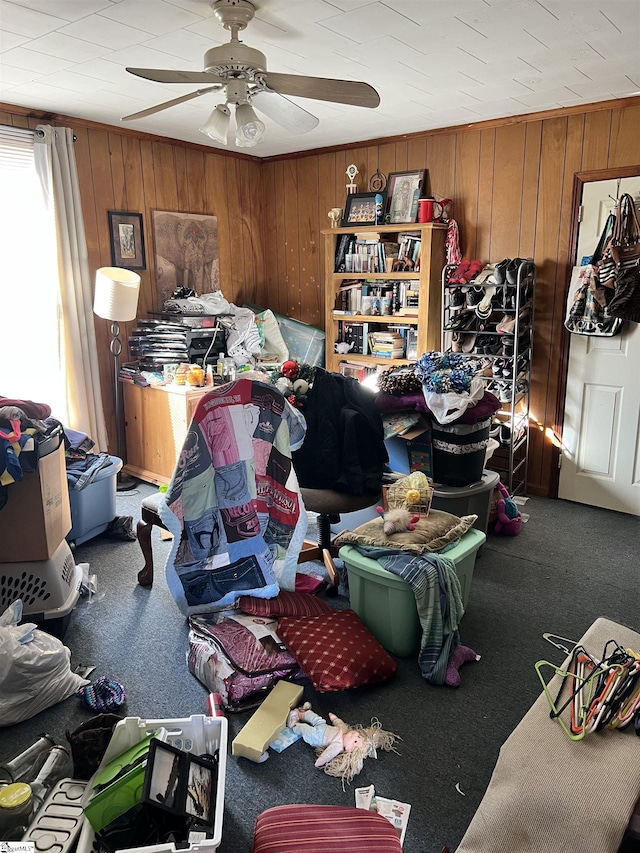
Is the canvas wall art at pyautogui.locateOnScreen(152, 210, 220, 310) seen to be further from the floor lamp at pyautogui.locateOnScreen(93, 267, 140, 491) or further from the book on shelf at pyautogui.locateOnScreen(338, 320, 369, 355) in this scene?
the book on shelf at pyautogui.locateOnScreen(338, 320, 369, 355)

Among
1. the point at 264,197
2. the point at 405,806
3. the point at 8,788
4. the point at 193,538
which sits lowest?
the point at 405,806

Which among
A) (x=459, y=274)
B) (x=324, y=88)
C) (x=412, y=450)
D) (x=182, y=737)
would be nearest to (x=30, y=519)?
(x=182, y=737)

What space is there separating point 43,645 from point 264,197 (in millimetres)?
4143

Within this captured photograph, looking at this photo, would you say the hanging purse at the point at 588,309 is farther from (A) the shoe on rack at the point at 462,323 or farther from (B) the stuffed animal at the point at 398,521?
(B) the stuffed animal at the point at 398,521

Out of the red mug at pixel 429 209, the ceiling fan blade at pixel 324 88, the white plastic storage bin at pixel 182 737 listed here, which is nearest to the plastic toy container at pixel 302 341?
the red mug at pixel 429 209

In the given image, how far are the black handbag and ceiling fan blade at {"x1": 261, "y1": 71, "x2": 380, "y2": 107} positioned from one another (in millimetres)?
2005

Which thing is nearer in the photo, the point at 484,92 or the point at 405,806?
the point at 405,806

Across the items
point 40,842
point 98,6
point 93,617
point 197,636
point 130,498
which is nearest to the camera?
point 40,842

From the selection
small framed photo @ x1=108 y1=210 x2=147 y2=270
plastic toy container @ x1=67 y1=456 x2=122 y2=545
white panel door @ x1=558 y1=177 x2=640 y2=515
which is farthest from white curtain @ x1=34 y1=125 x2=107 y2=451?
white panel door @ x1=558 y1=177 x2=640 y2=515

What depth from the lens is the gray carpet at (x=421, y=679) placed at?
74.5 inches

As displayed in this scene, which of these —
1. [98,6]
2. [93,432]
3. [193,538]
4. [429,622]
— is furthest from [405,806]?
[93,432]

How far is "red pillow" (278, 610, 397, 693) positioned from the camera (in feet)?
7.42

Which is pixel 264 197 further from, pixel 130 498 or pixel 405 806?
pixel 405 806

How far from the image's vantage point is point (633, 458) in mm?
3938
